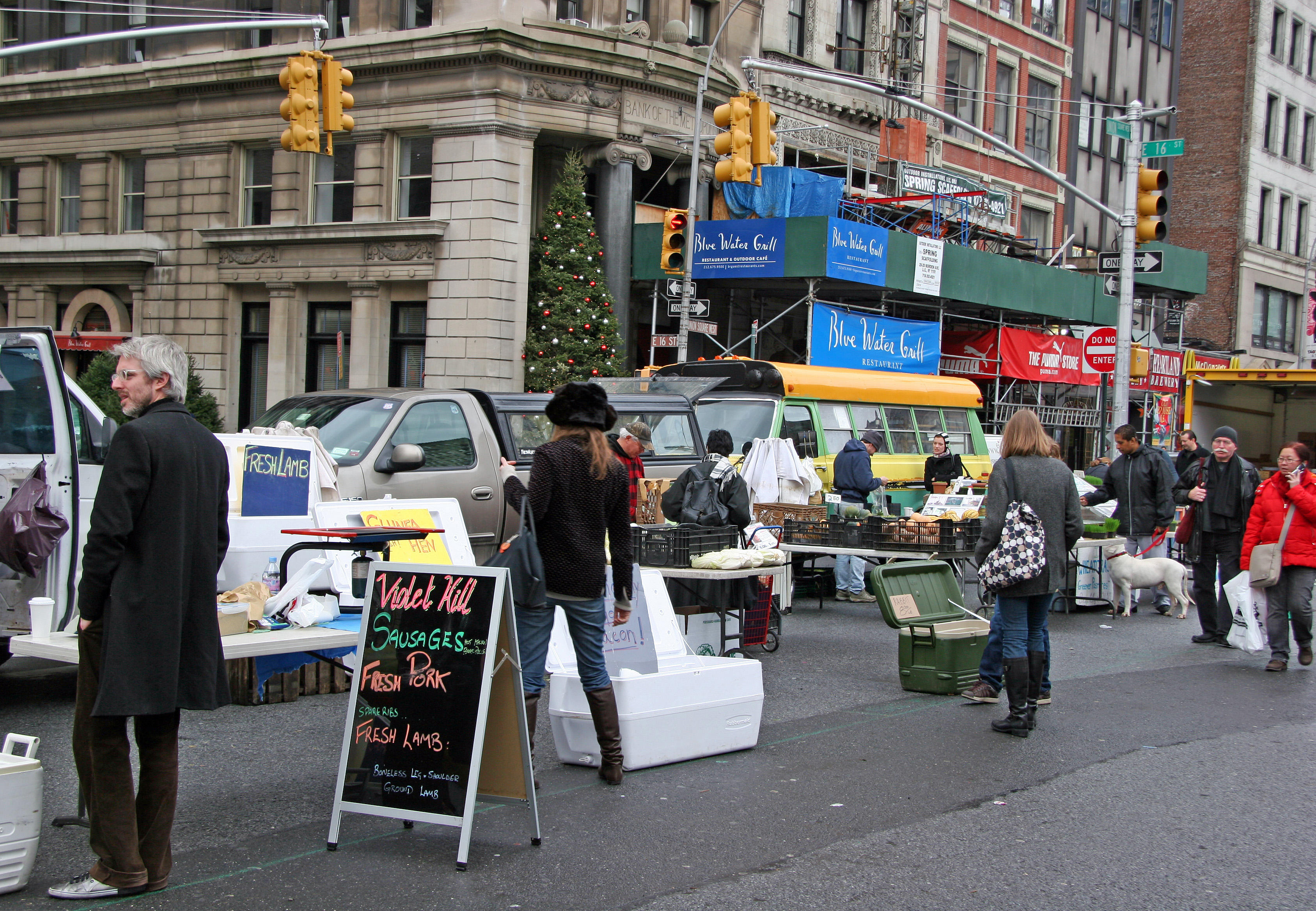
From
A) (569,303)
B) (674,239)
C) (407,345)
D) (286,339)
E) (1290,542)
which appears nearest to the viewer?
(1290,542)

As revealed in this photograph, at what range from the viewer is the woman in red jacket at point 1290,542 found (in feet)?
32.9

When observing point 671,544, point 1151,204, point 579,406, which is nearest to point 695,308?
point 1151,204

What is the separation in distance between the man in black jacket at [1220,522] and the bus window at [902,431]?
5.40 meters

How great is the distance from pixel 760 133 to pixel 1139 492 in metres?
7.12

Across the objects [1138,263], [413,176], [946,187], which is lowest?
[1138,263]

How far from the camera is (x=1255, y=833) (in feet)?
18.9

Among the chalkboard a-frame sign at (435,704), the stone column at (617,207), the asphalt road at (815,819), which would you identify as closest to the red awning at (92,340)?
the stone column at (617,207)

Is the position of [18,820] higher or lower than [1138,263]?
lower

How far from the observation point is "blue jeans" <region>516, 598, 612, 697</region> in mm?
5902

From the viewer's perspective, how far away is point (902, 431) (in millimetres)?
16953

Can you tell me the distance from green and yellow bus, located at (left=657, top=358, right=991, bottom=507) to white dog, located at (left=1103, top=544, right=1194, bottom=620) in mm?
3229

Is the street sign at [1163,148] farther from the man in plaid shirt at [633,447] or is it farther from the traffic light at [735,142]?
the man in plaid shirt at [633,447]

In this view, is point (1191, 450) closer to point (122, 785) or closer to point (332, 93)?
point (332, 93)

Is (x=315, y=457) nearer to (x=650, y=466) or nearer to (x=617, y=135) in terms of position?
(x=650, y=466)
